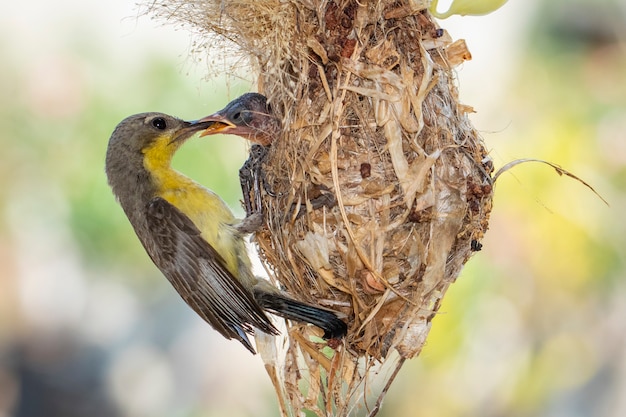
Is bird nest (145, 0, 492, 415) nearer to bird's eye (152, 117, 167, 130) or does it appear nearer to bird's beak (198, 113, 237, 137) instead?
bird's beak (198, 113, 237, 137)

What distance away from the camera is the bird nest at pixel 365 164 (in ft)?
6.02

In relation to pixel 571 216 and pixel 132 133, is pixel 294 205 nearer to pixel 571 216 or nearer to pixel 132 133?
pixel 132 133

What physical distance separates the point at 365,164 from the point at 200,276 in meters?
0.59

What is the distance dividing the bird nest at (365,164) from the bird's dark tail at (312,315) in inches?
1.1

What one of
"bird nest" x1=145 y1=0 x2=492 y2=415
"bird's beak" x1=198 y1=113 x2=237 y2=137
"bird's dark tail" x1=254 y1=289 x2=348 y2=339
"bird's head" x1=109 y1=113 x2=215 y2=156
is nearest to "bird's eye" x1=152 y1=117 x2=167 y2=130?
"bird's head" x1=109 y1=113 x2=215 y2=156

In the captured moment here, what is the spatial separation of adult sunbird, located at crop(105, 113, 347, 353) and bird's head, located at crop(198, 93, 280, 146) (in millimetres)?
83

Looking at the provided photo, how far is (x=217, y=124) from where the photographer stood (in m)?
2.15

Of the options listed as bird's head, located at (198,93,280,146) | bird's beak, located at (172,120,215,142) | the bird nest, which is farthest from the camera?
bird's beak, located at (172,120,215,142)

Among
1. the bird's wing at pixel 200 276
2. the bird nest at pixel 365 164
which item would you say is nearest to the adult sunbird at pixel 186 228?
the bird's wing at pixel 200 276

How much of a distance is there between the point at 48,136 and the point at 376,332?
6.80 feet

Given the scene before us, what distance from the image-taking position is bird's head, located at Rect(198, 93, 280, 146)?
207 centimetres

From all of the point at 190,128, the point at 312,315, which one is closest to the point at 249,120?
the point at 190,128

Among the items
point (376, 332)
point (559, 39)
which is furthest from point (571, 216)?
point (376, 332)

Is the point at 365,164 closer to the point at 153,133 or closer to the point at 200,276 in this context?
the point at 200,276
